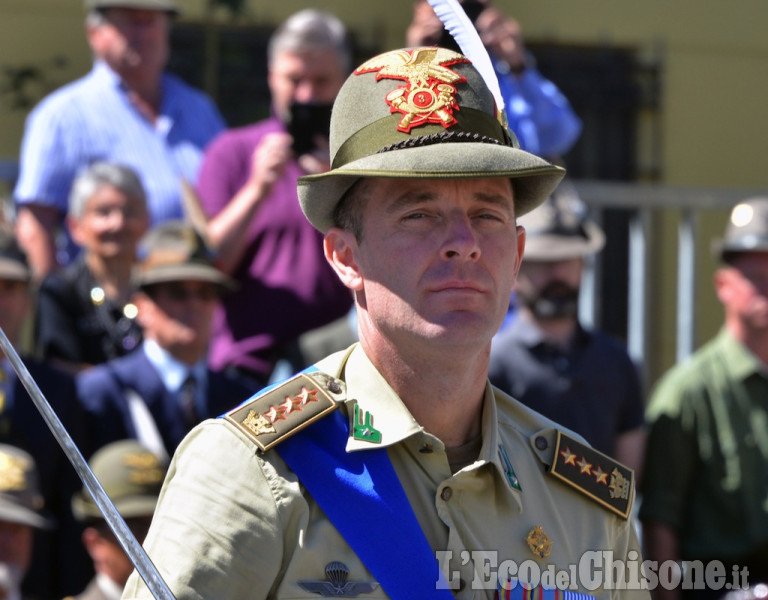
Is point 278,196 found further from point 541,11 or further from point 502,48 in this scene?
point 541,11

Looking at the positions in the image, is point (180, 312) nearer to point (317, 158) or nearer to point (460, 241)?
point (317, 158)

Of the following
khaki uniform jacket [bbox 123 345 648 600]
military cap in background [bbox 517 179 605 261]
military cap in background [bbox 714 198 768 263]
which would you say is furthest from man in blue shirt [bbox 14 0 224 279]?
khaki uniform jacket [bbox 123 345 648 600]

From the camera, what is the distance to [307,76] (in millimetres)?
5594

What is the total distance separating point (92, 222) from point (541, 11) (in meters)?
3.70

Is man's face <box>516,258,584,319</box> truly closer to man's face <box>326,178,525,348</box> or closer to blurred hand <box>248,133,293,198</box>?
blurred hand <box>248,133,293,198</box>

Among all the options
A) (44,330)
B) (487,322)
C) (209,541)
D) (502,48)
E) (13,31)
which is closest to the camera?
(209,541)

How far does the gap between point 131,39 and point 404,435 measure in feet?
11.8

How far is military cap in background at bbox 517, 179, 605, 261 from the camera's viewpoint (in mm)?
5410

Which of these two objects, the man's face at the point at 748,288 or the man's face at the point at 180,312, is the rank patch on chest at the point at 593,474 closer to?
the man's face at the point at 180,312

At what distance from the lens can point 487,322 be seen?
272cm

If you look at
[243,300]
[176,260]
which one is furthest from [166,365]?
[243,300]

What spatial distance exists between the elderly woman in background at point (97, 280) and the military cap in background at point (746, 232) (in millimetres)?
2211

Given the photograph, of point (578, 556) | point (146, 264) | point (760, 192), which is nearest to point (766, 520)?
point (760, 192)

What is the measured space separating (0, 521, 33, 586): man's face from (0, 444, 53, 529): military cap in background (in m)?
0.03
